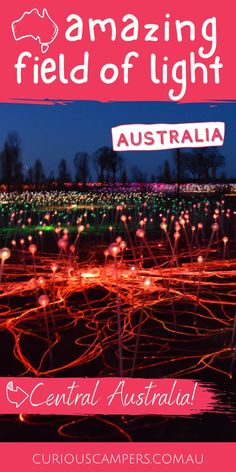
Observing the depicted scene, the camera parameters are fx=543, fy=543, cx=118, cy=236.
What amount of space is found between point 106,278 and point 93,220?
8.26 metres

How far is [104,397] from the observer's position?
2.59m

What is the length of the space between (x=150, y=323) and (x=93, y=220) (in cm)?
986

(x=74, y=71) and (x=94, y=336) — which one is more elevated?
(x=74, y=71)

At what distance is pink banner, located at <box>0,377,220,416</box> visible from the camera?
251 centimetres

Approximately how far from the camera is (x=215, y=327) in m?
4.07

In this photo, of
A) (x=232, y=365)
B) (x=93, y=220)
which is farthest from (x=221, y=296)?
(x=93, y=220)

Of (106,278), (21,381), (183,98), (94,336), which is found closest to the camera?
(21,381)

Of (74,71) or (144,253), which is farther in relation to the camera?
Result: (144,253)

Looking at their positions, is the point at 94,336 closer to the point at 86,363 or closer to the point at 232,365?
the point at 86,363

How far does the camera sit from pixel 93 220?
1391cm

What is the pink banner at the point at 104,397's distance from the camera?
8.25 ft

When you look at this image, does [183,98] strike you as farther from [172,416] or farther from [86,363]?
[172,416]

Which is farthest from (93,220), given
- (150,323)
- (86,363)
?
(86,363)

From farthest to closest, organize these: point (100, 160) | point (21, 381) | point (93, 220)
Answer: point (100, 160) → point (93, 220) → point (21, 381)
